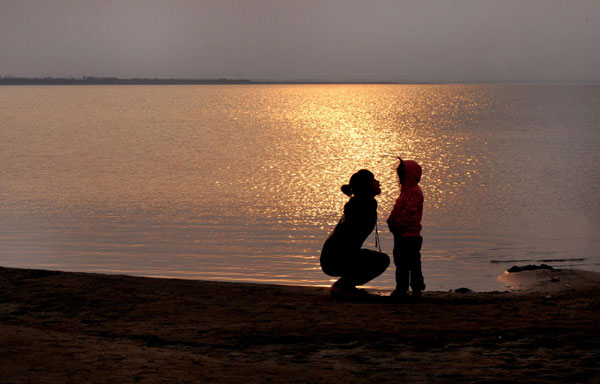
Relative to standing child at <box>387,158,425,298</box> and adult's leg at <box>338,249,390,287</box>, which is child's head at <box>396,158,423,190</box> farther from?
adult's leg at <box>338,249,390,287</box>

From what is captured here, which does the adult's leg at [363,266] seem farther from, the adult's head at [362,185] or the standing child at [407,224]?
the adult's head at [362,185]

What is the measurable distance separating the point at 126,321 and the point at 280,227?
1230 cm

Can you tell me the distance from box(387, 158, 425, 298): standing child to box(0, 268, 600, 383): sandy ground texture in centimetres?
35

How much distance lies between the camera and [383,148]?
5603 centimetres

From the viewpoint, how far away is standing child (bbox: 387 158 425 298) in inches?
353

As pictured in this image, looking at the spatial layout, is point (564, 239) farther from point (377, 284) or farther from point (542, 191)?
point (542, 191)

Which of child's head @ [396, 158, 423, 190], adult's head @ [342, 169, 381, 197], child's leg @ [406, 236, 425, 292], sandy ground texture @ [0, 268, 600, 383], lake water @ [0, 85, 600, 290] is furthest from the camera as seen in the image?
lake water @ [0, 85, 600, 290]

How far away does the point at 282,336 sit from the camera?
7453 millimetres

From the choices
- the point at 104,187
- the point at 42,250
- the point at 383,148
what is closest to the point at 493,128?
the point at 383,148

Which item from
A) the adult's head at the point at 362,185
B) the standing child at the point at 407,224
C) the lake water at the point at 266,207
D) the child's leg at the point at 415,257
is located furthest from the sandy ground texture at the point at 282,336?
the lake water at the point at 266,207

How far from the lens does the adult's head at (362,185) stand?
8.68m

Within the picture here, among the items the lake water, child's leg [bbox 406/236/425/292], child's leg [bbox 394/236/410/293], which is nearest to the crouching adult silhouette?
child's leg [bbox 394/236/410/293]

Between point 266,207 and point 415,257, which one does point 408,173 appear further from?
point 266,207

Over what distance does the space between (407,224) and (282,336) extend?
2341 millimetres
